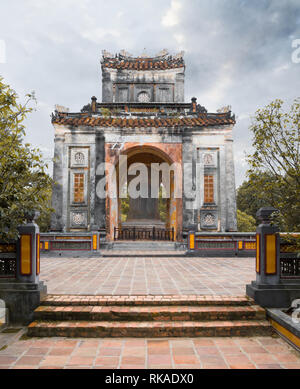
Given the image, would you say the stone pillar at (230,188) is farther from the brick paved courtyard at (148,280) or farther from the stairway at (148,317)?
the stairway at (148,317)

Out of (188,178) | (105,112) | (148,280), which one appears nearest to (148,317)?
(148,280)

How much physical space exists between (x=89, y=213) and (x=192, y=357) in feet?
41.2

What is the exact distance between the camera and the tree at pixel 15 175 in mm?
4168

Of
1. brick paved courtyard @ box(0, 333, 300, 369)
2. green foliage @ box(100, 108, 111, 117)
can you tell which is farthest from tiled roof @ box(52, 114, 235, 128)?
brick paved courtyard @ box(0, 333, 300, 369)

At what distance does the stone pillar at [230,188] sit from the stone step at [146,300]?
10770 millimetres

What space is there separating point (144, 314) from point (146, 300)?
33 centimetres

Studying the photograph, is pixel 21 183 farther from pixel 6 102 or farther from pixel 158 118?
pixel 158 118

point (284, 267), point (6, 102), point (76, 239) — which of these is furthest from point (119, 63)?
point (284, 267)

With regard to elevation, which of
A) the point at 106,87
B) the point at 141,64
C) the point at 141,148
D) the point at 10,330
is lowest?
the point at 10,330

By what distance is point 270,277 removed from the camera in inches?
202

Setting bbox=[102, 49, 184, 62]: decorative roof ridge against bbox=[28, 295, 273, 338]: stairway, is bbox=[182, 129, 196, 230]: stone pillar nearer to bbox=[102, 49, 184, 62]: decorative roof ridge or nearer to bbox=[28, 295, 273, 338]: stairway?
bbox=[102, 49, 184, 62]: decorative roof ridge

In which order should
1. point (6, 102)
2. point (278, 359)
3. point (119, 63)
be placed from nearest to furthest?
point (278, 359) < point (6, 102) < point (119, 63)

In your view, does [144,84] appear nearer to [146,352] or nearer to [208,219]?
[208,219]

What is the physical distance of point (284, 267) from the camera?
17.2ft
